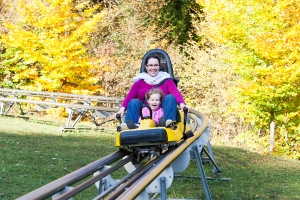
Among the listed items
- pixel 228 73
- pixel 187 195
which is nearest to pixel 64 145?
pixel 187 195

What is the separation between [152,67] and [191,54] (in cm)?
1605

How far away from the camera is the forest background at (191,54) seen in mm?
14320

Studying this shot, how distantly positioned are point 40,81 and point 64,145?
879 centimetres

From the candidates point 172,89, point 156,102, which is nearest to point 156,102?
point 156,102

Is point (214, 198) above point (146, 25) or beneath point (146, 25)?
beneath

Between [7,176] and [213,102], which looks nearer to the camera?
[7,176]

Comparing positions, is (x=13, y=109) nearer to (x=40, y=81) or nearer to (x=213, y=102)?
(x=40, y=81)

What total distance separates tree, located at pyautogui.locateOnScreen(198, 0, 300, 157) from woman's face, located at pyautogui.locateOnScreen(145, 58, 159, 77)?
7370mm

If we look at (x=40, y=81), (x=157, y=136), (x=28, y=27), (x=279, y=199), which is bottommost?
(x=279, y=199)

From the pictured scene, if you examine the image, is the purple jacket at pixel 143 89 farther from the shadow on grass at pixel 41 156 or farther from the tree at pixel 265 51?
the tree at pixel 265 51

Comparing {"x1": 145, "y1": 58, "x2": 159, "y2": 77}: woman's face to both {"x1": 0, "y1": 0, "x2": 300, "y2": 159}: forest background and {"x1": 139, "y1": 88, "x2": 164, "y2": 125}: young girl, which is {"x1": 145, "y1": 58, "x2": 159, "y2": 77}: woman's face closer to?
{"x1": 139, "y1": 88, "x2": 164, "y2": 125}: young girl

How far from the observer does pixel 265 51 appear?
545 inches

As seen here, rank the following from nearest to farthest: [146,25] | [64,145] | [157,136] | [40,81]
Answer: [157,136] < [64,145] < [40,81] < [146,25]

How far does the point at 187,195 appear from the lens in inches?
289
